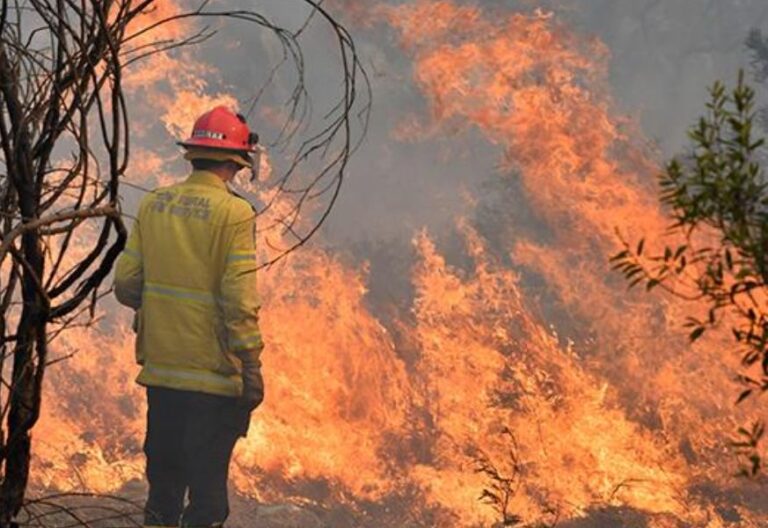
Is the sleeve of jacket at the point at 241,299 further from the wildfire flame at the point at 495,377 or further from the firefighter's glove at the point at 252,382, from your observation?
the wildfire flame at the point at 495,377

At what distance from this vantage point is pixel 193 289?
4.95 m

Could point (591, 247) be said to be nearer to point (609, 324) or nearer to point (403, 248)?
point (609, 324)

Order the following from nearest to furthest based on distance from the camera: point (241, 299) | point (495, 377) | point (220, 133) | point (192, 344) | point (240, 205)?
point (241, 299) < point (192, 344) < point (240, 205) < point (220, 133) < point (495, 377)

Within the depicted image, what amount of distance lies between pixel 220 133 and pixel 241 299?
0.87 meters

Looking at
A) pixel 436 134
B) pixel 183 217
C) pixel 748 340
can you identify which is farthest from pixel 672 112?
pixel 748 340

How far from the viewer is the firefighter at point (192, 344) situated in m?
4.91

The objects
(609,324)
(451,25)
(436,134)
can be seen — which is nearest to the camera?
(609,324)

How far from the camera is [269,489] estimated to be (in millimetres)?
9328

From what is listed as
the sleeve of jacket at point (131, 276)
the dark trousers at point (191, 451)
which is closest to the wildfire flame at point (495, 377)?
the dark trousers at point (191, 451)

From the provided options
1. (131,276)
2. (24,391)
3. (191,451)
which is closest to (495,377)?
(191,451)

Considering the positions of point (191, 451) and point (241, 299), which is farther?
point (191, 451)

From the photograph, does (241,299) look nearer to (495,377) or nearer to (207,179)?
(207,179)

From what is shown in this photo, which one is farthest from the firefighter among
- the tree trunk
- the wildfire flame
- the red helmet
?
the wildfire flame

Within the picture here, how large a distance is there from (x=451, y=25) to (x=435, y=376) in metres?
4.59
